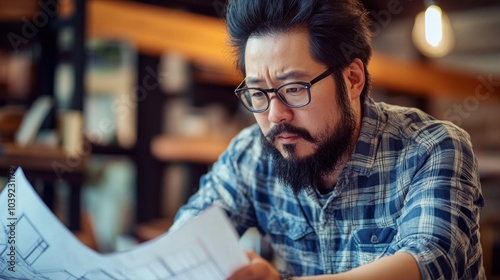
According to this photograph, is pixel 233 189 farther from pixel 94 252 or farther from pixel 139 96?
pixel 139 96

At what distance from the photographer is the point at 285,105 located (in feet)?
3.69

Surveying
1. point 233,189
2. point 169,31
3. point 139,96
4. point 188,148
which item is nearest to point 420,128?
point 233,189

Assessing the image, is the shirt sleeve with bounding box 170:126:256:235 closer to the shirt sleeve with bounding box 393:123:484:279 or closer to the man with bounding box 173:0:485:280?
the man with bounding box 173:0:485:280

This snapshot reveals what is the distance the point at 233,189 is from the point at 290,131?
344mm

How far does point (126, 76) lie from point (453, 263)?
4.17 m

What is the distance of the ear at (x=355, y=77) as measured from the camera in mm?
1206

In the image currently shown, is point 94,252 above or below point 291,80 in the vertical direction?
below

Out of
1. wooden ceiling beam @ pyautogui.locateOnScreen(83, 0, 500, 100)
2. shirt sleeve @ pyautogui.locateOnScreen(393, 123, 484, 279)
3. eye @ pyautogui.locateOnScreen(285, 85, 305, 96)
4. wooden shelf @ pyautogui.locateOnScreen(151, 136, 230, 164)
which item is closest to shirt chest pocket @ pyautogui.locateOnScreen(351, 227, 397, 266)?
shirt sleeve @ pyautogui.locateOnScreen(393, 123, 484, 279)

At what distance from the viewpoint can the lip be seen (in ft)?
3.73

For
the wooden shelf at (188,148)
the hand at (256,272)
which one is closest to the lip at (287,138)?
the hand at (256,272)

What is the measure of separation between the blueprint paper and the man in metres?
0.37

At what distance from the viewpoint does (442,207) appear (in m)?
1.01

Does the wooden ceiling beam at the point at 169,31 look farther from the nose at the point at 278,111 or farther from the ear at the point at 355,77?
the nose at the point at 278,111

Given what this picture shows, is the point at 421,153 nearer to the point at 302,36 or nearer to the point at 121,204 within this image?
the point at 302,36
